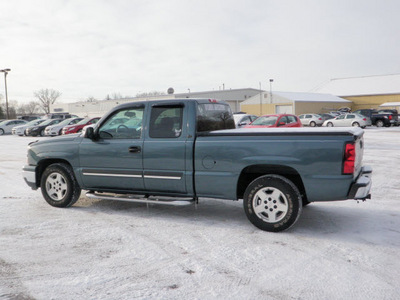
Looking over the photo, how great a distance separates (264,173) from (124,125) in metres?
2.33

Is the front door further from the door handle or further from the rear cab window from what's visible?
the rear cab window

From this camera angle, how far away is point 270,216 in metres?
4.88

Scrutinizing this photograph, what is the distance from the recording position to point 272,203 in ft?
15.9

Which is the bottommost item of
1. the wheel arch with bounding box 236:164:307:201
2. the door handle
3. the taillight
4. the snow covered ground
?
the snow covered ground

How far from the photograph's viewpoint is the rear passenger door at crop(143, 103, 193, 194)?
5.27 m

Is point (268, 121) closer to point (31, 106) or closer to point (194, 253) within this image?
point (194, 253)

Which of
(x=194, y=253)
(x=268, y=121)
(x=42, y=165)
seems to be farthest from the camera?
(x=268, y=121)

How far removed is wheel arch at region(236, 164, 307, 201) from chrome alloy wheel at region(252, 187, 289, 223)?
25 centimetres

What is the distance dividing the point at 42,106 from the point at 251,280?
139709 mm

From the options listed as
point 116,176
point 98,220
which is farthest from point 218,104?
point 98,220

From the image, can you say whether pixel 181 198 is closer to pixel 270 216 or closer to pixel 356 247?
pixel 270 216

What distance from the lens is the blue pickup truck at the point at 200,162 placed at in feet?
15.0

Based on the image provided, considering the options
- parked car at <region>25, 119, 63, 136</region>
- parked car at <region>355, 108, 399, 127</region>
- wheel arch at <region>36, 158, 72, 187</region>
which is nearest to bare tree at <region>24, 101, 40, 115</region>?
parked car at <region>25, 119, 63, 136</region>

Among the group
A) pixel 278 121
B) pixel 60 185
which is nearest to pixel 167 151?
pixel 60 185
